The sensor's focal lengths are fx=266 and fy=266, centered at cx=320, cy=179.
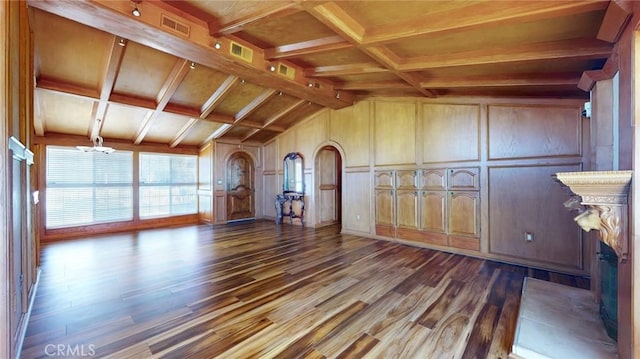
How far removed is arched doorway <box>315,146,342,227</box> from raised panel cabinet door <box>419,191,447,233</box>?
2.94 metres

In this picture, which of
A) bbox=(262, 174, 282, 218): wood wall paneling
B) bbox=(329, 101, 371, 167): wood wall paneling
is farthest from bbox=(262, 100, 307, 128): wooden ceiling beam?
bbox=(262, 174, 282, 218): wood wall paneling

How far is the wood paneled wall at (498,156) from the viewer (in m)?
3.81

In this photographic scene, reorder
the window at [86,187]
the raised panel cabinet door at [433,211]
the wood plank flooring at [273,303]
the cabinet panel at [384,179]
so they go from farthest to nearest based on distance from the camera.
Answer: the window at [86,187] → the cabinet panel at [384,179] → the raised panel cabinet door at [433,211] → the wood plank flooring at [273,303]

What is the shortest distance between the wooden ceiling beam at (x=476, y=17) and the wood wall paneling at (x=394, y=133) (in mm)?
2715

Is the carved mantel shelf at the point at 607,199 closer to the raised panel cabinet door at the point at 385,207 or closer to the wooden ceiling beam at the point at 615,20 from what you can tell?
the wooden ceiling beam at the point at 615,20

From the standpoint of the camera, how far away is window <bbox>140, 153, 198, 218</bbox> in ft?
24.3

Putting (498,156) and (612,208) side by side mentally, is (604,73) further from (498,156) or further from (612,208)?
(498,156)

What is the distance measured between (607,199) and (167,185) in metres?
8.77

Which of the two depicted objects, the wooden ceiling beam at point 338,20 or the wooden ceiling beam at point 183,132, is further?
Result: the wooden ceiling beam at point 183,132

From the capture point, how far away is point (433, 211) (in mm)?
5098

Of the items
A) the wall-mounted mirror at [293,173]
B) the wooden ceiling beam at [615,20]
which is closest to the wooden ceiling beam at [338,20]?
the wooden ceiling beam at [615,20]

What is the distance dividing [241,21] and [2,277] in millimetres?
2856

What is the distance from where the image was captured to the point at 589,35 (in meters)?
2.47

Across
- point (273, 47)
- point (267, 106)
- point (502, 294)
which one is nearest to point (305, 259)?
point (502, 294)
